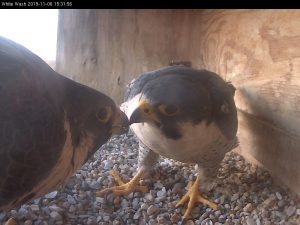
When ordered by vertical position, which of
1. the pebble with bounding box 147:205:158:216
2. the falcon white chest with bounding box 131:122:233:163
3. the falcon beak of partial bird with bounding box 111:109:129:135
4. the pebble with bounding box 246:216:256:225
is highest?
the falcon beak of partial bird with bounding box 111:109:129:135

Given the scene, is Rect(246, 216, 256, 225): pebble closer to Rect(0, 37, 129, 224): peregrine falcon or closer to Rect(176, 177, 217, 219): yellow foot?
Rect(176, 177, 217, 219): yellow foot

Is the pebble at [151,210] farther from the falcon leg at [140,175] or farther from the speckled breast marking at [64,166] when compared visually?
the speckled breast marking at [64,166]

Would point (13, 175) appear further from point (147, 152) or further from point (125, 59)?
point (125, 59)

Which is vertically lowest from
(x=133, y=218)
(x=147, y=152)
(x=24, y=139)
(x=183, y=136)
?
(x=133, y=218)

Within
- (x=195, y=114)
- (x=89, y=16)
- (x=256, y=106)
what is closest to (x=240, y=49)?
(x=256, y=106)

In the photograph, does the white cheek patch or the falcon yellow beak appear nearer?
the falcon yellow beak

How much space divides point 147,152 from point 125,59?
1.25 meters

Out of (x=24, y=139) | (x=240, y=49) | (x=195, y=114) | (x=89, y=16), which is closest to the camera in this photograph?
(x=24, y=139)

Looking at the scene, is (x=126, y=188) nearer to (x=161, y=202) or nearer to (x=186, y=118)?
(x=161, y=202)

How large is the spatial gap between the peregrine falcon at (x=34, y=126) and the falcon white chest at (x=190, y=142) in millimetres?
471

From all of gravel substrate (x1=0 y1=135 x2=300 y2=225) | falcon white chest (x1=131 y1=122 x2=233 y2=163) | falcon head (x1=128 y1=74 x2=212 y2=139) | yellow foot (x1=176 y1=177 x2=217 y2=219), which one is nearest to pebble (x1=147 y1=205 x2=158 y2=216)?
gravel substrate (x1=0 y1=135 x2=300 y2=225)

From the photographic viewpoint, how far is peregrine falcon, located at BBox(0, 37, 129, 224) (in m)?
1.45

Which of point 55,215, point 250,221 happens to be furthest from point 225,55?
point 55,215
